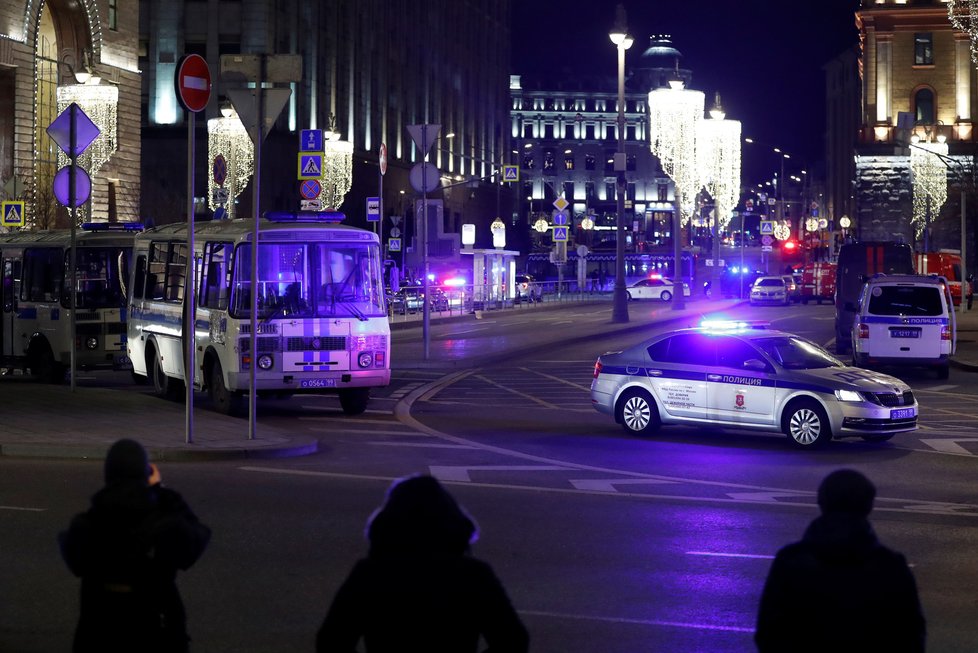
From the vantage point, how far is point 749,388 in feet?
60.2

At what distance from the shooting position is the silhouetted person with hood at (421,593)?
13.6 feet

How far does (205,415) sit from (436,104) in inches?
3574

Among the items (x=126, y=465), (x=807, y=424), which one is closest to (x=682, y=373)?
(x=807, y=424)

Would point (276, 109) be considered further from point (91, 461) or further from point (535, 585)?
point (535, 585)

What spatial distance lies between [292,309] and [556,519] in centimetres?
885

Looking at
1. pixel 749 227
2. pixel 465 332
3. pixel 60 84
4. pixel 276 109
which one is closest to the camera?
pixel 276 109

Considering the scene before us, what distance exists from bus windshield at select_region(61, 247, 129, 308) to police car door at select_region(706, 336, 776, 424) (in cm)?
1230

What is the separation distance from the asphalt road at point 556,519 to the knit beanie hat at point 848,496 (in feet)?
11.2

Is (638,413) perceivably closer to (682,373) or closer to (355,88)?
(682,373)

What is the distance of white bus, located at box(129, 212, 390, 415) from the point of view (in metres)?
20.2

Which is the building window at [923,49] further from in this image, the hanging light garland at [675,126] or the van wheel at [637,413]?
the van wheel at [637,413]

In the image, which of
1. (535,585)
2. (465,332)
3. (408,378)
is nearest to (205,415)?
(408,378)

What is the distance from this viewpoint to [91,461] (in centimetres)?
1567

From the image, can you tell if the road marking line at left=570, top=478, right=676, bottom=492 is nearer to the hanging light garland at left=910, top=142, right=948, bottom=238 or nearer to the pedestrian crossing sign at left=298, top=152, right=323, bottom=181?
the pedestrian crossing sign at left=298, top=152, right=323, bottom=181
